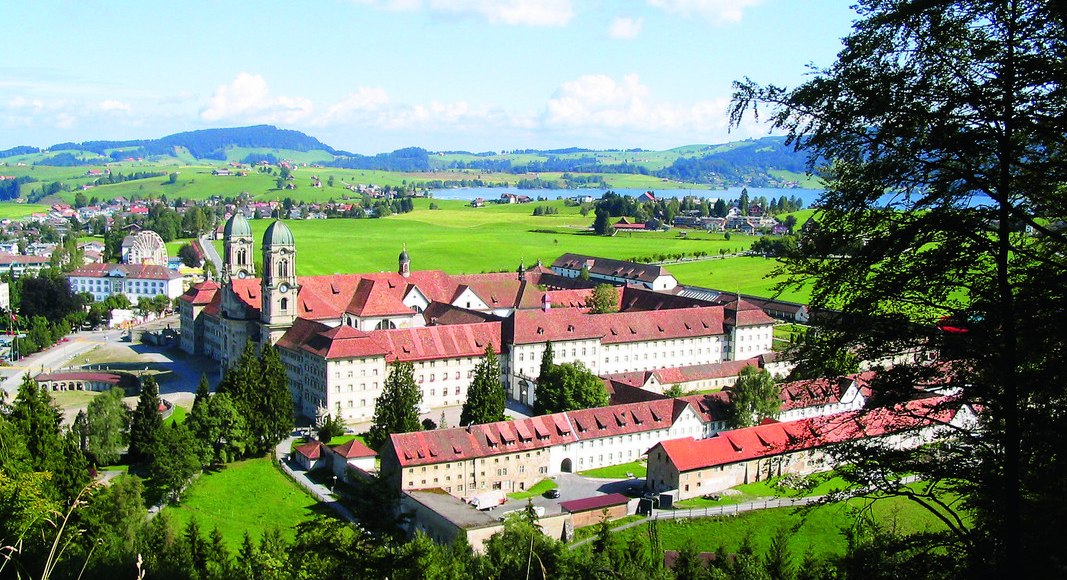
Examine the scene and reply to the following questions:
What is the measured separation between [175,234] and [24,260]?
35.4 metres

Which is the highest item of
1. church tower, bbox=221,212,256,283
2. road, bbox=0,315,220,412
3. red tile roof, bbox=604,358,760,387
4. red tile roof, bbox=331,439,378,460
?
church tower, bbox=221,212,256,283

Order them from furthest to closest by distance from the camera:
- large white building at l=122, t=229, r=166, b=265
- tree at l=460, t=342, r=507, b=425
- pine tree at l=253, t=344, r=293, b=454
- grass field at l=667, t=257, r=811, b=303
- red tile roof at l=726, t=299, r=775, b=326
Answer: large white building at l=122, t=229, r=166, b=265
grass field at l=667, t=257, r=811, b=303
red tile roof at l=726, t=299, r=775, b=326
pine tree at l=253, t=344, r=293, b=454
tree at l=460, t=342, r=507, b=425

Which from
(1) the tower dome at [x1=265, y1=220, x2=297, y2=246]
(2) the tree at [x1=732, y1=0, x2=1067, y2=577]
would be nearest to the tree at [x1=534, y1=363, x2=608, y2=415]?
(1) the tower dome at [x1=265, y1=220, x2=297, y2=246]

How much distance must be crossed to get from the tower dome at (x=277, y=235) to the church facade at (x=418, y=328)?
0.09 meters

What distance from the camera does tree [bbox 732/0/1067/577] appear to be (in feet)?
35.1

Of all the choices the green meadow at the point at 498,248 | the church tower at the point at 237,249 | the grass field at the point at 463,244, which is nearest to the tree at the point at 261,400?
the church tower at the point at 237,249

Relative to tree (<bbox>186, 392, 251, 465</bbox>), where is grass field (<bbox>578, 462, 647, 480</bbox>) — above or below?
below

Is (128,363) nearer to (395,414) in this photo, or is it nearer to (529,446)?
(395,414)

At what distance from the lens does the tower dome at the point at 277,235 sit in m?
70.1

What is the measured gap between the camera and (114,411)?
53.8 m

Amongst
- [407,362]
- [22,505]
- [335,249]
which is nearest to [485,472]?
[407,362]

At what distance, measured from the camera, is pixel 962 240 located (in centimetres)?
1120

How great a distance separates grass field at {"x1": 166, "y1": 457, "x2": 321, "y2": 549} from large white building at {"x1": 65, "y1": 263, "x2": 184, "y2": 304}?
249ft

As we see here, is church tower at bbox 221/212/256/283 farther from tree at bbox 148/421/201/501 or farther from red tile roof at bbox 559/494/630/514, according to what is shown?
red tile roof at bbox 559/494/630/514
